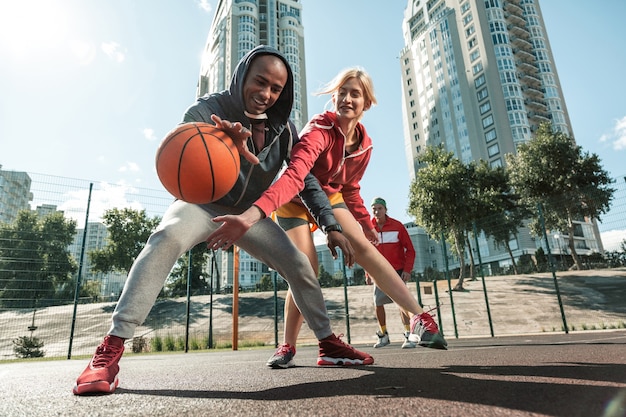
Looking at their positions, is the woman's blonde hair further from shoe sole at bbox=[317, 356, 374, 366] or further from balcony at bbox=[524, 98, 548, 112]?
balcony at bbox=[524, 98, 548, 112]

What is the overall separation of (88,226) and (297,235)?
7885 millimetres

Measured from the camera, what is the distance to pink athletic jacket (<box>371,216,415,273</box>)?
601 centimetres

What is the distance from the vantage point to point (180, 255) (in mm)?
2080

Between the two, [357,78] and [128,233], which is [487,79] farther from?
[357,78]

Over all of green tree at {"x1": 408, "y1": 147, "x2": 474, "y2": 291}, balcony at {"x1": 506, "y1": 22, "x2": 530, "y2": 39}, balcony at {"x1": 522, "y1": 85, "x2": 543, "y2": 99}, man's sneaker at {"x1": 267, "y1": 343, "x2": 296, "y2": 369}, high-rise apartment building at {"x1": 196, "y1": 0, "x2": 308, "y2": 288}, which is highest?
high-rise apartment building at {"x1": 196, "y1": 0, "x2": 308, "y2": 288}

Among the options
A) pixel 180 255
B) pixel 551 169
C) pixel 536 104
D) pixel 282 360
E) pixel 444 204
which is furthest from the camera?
pixel 536 104

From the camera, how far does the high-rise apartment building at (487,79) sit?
159ft

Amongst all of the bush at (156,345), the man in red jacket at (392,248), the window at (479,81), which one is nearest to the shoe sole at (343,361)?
the man in red jacket at (392,248)

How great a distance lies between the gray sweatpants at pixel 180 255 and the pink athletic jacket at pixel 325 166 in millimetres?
376

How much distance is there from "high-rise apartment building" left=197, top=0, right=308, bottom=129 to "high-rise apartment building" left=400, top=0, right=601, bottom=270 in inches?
901

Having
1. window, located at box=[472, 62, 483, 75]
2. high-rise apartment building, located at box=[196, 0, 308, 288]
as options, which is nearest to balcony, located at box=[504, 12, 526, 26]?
window, located at box=[472, 62, 483, 75]

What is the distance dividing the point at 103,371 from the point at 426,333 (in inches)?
76.0

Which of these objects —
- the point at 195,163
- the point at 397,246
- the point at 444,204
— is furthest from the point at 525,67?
the point at 195,163

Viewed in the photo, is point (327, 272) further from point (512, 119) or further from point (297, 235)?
point (512, 119)
